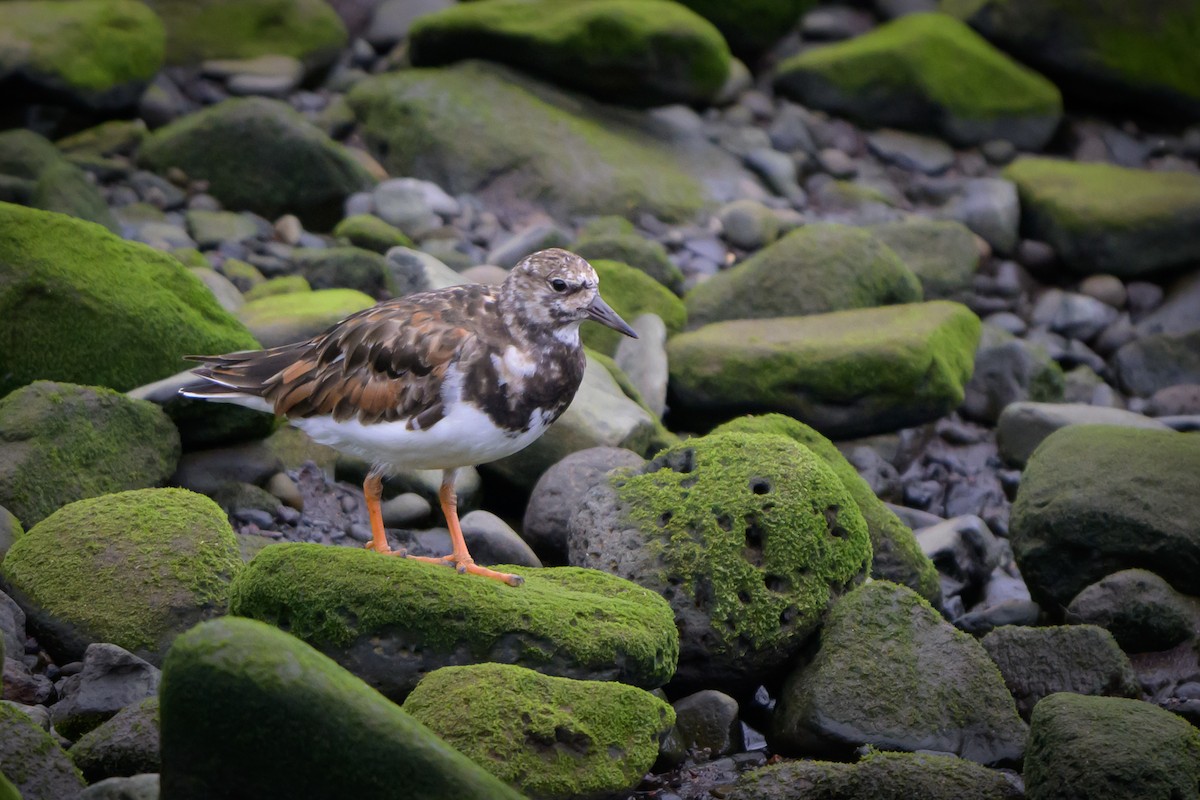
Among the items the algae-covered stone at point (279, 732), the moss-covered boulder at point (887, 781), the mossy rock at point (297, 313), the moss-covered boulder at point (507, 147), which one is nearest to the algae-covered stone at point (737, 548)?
the moss-covered boulder at point (887, 781)

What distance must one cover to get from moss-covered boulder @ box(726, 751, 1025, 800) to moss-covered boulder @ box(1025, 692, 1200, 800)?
0.62 ft

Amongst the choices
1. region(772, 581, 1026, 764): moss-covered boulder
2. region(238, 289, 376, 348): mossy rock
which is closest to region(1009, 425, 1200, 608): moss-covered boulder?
region(772, 581, 1026, 764): moss-covered boulder

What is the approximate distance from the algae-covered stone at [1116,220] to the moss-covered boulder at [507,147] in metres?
3.34

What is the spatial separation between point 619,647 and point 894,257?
595 cm

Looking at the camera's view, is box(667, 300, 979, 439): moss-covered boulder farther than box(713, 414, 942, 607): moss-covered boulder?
Yes

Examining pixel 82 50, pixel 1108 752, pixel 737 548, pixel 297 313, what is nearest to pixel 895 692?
pixel 737 548

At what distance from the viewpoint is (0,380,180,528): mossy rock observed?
21.9 feet

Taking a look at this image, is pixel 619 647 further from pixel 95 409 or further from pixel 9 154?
pixel 9 154

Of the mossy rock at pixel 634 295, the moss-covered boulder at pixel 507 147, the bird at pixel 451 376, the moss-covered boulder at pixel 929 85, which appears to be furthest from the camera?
the moss-covered boulder at pixel 929 85

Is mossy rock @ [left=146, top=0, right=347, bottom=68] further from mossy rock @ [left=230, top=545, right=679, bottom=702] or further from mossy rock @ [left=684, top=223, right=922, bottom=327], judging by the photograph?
mossy rock @ [left=230, top=545, right=679, bottom=702]

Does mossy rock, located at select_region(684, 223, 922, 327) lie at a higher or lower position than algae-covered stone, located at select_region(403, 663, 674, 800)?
lower

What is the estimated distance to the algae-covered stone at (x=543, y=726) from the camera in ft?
16.6

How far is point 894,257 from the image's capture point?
10633mm

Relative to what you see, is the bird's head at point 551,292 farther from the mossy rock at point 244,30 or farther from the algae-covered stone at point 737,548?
the mossy rock at point 244,30
